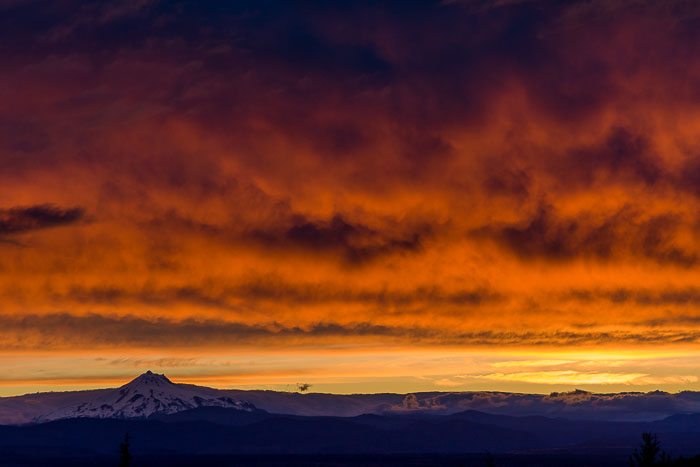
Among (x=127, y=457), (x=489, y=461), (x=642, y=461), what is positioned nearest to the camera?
(x=642, y=461)

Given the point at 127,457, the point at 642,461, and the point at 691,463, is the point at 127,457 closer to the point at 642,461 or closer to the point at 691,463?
the point at 642,461

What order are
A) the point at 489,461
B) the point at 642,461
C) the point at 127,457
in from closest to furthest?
the point at 642,461, the point at 127,457, the point at 489,461

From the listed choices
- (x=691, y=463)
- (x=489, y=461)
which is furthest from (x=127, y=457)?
(x=691, y=463)

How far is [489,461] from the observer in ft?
355

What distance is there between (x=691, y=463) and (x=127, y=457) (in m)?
71.9

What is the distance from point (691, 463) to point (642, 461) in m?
47.5

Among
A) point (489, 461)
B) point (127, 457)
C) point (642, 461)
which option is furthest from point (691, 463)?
point (127, 457)

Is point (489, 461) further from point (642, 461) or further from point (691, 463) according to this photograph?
point (642, 461)

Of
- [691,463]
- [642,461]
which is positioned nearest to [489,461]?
[691,463]

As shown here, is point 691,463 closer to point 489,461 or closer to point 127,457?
point 489,461

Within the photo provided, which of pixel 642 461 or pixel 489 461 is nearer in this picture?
pixel 642 461

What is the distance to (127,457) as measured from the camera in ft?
291

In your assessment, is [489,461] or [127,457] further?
[489,461]

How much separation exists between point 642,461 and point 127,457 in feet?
167
